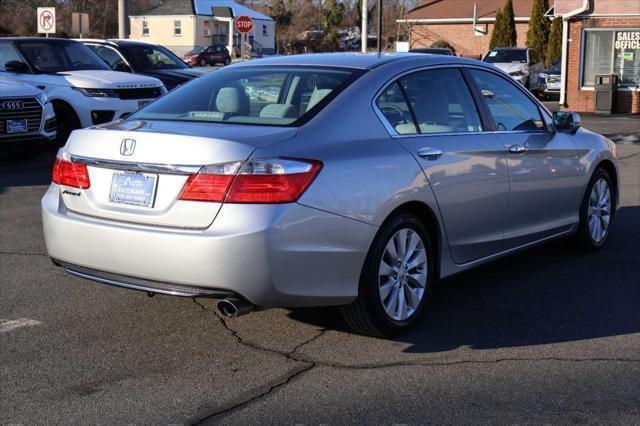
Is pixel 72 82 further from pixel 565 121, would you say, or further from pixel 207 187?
pixel 207 187

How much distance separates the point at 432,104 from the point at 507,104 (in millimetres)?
1020

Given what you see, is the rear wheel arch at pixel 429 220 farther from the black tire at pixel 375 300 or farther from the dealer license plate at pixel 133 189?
the dealer license plate at pixel 133 189

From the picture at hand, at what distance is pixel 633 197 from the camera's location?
34.3ft

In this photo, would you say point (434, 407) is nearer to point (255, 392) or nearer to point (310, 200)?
point (255, 392)

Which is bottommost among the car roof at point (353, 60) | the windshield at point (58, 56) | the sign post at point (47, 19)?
the car roof at point (353, 60)

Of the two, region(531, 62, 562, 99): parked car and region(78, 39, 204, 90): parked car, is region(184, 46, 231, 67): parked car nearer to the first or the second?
region(531, 62, 562, 99): parked car

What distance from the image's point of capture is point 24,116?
12.7 m

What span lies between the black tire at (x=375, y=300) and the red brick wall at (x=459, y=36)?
49084mm

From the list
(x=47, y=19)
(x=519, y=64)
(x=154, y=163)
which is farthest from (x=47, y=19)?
(x=154, y=163)

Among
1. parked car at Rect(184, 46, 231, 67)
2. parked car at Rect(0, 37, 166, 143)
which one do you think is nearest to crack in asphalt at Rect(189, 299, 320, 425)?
parked car at Rect(0, 37, 166, 143)

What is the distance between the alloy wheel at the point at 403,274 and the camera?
5145 mm

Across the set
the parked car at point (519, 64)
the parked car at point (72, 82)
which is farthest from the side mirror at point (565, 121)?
the parked car at point (519, 64)

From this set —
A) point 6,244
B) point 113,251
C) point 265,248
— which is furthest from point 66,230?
point 6,244

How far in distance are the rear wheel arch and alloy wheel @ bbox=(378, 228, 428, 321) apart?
13 centimetres
